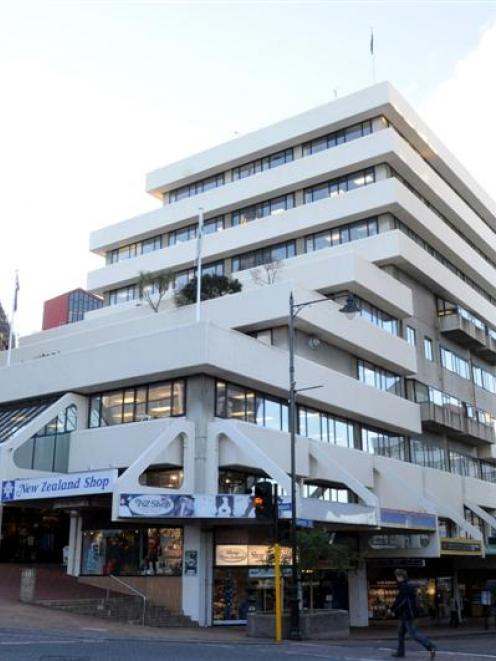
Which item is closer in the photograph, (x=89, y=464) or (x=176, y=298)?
(x=89, y=464)

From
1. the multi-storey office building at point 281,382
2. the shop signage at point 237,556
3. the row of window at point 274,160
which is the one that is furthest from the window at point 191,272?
the shop signage at point 237,556

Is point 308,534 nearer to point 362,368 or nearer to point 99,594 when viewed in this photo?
point 99,594

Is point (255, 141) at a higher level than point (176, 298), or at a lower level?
higher

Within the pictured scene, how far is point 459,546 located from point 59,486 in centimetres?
2109

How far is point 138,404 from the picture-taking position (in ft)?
104

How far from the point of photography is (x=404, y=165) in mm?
47031

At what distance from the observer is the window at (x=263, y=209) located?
4947 centimetres

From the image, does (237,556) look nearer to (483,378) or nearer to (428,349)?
(428,349)

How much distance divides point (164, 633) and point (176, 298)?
68.2ft

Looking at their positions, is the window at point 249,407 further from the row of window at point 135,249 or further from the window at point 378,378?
the row of window at point 135,249

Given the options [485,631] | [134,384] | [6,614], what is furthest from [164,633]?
[485,631]

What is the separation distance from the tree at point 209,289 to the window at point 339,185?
10.4m

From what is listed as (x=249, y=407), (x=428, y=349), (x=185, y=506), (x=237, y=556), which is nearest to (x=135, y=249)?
(x=428, y=349)

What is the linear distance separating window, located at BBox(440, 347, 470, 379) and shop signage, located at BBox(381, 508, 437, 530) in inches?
586
